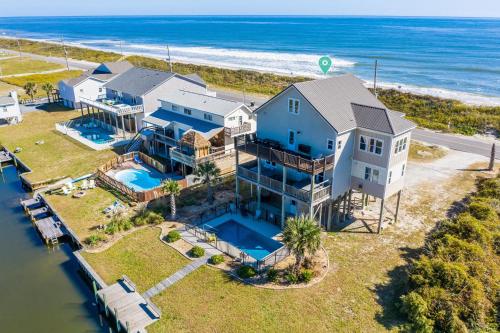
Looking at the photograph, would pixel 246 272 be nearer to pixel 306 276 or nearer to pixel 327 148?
pixel 306 276

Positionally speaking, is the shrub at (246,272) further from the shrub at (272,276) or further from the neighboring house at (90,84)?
the neighboring house at (90,84)

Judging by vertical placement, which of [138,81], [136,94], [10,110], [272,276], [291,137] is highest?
[138,81]

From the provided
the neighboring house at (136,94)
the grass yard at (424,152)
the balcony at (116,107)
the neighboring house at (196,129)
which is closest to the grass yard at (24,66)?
the neighboring house at (136,94)

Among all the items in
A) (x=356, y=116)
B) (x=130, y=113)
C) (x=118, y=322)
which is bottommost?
(x=118, y=322)

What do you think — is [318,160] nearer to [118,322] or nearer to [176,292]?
[176,292]

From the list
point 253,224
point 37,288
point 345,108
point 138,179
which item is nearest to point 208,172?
point 253,224

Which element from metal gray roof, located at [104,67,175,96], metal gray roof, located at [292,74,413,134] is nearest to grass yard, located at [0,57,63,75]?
metal gray roof, located at [104,67,175,96]

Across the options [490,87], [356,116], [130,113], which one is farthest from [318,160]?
[490,87]
